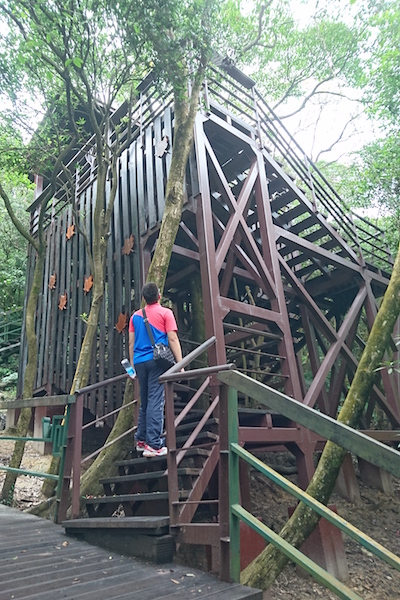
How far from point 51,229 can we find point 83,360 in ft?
19.1

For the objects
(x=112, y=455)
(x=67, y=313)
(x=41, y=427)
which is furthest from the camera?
(x=67, y=313)

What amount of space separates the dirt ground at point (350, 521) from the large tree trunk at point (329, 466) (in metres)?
1.05

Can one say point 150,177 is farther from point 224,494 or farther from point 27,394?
point 224,494

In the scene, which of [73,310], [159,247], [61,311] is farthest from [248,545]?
[61,311]

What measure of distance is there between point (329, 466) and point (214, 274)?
10.3 ft

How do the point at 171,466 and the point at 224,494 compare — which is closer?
the point at 224,494

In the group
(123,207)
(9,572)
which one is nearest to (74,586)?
(9,572)

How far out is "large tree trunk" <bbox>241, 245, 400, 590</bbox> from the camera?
9.95 ft

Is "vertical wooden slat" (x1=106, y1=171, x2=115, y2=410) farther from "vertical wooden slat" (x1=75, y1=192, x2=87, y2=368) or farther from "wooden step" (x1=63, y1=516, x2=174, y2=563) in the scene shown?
"wooden step" (x1=63, y1=516, x2=174, y2=563)

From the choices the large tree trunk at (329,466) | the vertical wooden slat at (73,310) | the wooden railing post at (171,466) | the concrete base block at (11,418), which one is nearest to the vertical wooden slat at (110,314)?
the vertical wooden slat at (73,310)

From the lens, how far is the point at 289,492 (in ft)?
6.75

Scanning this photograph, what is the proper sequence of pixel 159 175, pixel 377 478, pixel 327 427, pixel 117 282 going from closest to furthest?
1. pixel 327 427
2. pixel 159 175
3. pixel 117 282
4. pixel 377 478

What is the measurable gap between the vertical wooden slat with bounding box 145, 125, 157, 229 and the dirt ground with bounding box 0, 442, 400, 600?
171 inches

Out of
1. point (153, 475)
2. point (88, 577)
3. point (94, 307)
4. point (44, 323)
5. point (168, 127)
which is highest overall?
point (168, 127)
